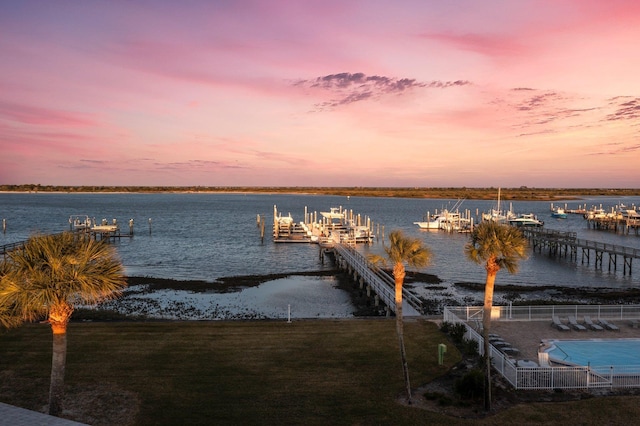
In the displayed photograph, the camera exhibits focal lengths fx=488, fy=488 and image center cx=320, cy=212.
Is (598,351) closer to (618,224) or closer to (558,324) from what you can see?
(558,324)

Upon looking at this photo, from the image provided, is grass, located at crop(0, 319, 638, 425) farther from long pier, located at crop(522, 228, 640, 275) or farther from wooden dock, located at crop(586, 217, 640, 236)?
wooden dock, located at crop(586, 217, 640, 236)

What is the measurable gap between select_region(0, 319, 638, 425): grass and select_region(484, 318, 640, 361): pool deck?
127 inches

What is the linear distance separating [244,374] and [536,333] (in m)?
13.8

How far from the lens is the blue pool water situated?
19.7 m

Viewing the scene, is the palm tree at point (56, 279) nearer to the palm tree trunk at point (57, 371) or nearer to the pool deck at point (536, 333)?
the palm tree trunk at point (57, 371)

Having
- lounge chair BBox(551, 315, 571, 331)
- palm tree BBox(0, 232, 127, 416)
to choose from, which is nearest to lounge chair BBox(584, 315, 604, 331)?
lounge chair BBox(551, 315, 571, 331)

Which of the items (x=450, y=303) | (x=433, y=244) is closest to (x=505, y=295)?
(x=450, y=303)

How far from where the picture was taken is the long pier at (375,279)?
28881mm

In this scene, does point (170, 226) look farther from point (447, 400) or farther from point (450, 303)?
point (447, 400)

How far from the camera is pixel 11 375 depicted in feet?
55.0

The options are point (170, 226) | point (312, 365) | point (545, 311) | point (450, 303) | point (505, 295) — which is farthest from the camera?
point (170, 226)

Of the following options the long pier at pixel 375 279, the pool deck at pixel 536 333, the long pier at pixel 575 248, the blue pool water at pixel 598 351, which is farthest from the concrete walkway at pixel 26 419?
the long pier at pixel 575 248

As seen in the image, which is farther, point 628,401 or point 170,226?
point 170,226

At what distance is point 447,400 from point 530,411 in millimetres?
→ 2387
